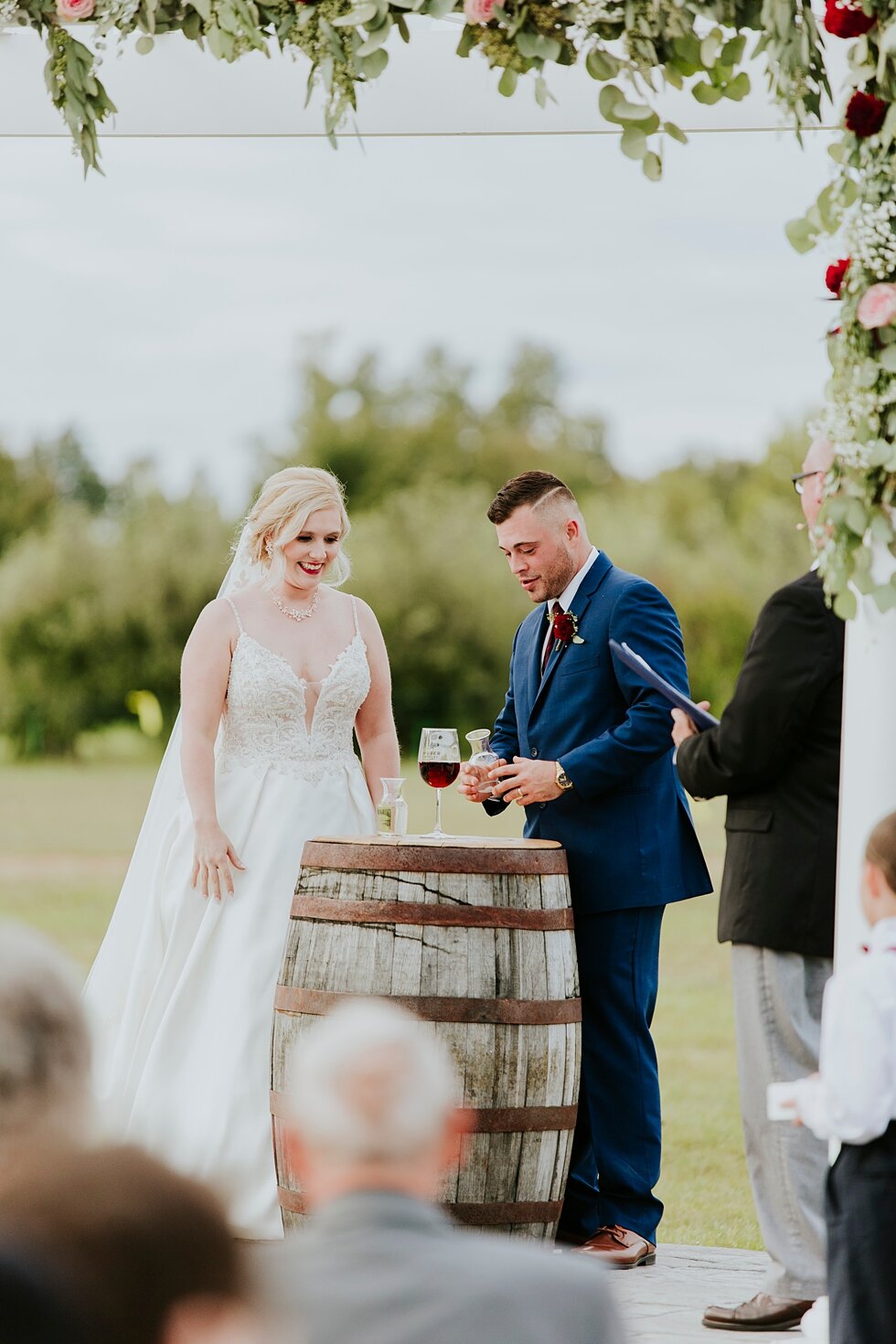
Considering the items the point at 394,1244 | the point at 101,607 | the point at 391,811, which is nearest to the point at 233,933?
the point at 391,811

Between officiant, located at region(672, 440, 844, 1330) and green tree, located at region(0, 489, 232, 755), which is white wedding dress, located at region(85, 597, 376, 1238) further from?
green tree, located at region(0, 489, 232, 755)

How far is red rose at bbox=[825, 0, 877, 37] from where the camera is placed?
9.24ft

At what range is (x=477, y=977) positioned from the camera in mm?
3674

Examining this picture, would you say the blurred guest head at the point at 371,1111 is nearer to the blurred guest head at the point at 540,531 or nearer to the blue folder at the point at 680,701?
the blue folder at the point at 680,701

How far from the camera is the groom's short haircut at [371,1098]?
1.54m

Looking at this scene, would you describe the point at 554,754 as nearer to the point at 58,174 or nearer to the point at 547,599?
the point at 547,599

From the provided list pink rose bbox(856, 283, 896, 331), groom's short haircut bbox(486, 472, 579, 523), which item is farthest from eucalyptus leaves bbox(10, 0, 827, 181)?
groom's short haircut bbox(486, 472, 579, 523)

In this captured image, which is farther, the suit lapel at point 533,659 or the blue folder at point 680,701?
the suit lapel at point 533,659

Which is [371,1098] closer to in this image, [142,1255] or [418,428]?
[142,1255]

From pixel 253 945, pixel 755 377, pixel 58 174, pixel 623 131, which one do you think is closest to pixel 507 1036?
pixel 253 945

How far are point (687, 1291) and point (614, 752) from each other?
1258 millimetres

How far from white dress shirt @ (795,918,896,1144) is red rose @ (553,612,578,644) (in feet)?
5.44

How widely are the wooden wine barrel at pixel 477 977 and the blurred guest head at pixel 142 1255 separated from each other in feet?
8.62

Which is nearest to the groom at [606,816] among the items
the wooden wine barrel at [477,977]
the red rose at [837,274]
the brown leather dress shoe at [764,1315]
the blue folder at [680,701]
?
the wooden wine barrel at [477,977]
